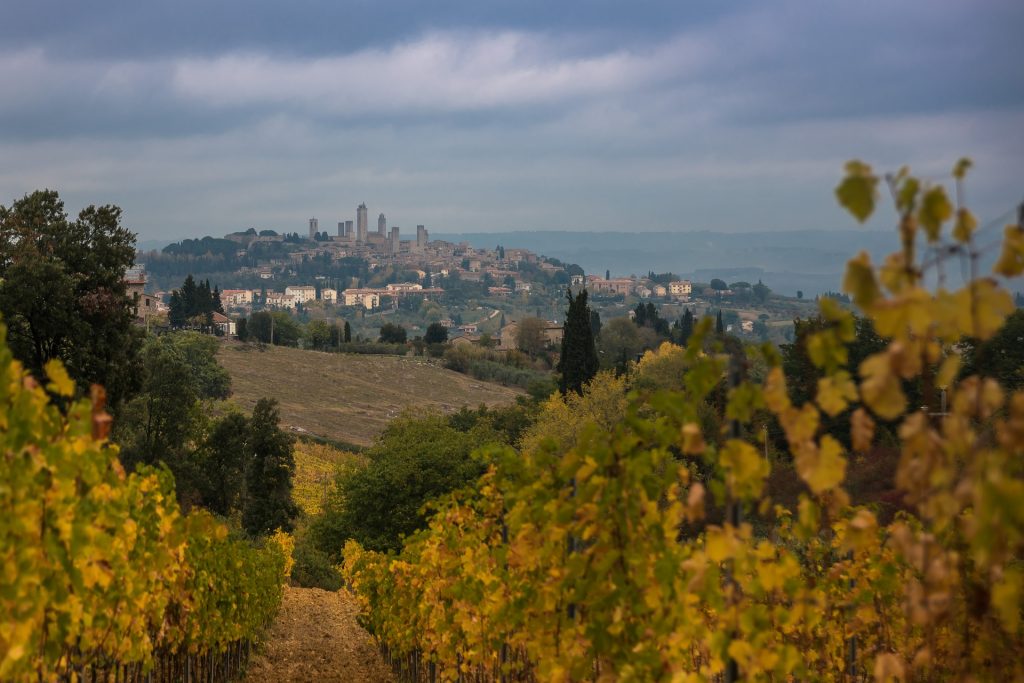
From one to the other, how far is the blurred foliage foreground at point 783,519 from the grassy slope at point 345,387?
208 ft

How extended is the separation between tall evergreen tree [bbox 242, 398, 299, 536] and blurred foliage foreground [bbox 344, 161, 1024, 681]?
2856 cm

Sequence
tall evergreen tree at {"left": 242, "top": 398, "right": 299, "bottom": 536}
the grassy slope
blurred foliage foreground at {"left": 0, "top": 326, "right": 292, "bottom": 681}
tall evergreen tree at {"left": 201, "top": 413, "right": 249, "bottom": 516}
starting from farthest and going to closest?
the grassy slope
tall evergreen tree at {"left": 242, "top": 398, "right": 299, "bottom": 536}
tall evergreen tree at {"left": 201, "top": 413, "right": 249, "bottom": 516}
blurred foliage foreground at {"left": 0, "top": 326, "right": 292, "bottom": 681}

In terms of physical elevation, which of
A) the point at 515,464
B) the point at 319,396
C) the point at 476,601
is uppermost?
the point at 515,464

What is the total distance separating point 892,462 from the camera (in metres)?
26.3

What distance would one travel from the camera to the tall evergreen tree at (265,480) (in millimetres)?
37062

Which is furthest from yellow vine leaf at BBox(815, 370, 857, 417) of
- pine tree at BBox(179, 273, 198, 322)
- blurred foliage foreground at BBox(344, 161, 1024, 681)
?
pine tree at BBox(179, 273, 198, 322)

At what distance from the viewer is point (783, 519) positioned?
8.16 meters

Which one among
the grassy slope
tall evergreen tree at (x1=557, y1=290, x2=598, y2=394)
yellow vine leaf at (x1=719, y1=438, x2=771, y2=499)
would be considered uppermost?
yellow vine leaf at (x1=719, y1=438, x2=771, y2=499)

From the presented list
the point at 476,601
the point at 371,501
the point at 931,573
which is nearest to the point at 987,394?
the point at 931,573

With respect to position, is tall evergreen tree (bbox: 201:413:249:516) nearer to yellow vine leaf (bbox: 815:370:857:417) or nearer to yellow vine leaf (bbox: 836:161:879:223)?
yellow vine leaf (bbox: 815:370:857:417)

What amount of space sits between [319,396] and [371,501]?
188ft

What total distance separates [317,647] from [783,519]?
A: 54.5 ft

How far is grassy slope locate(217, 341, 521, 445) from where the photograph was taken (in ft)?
247

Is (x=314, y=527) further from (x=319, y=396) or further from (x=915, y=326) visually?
(x=319, y=396)
